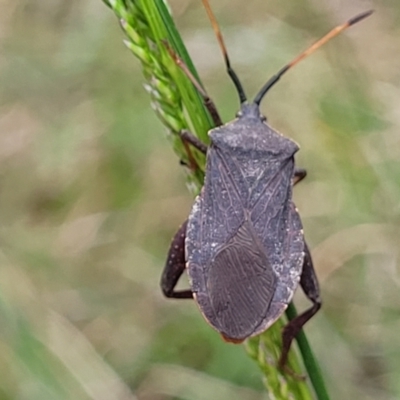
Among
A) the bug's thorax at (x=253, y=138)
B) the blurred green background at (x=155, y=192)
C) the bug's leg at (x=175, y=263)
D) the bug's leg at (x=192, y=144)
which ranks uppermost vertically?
the bug's leg at (x=192, y=144)

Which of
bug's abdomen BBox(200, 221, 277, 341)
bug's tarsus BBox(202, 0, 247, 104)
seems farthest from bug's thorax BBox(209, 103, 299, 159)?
bug's abdomen BBox(200, 221, 277, 341)

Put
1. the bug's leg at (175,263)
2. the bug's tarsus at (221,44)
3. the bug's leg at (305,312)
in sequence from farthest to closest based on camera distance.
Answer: the bug's leg at (175,263)
the bug's tarsus at (221,44)
the bug's leg at (305,312)

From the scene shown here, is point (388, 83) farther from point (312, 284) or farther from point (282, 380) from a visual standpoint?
point (282, 380)

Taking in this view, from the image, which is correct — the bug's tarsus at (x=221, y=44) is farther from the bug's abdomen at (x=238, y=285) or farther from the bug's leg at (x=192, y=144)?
the bug's abdomen at (x=238, y=285)

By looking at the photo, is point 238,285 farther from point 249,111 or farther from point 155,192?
point 155,192

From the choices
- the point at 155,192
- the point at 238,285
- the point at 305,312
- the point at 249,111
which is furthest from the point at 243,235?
the point at 155,192

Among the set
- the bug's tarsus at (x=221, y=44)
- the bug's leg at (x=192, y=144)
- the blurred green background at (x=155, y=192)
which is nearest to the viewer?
the bug's leg at (x=192, y=144)

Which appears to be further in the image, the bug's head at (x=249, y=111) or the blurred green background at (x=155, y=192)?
the blurred green background at (x=155, y=192)

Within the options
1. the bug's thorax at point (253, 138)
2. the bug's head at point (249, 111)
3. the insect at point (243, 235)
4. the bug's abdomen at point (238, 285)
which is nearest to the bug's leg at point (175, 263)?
the insect at point (243, 235)
